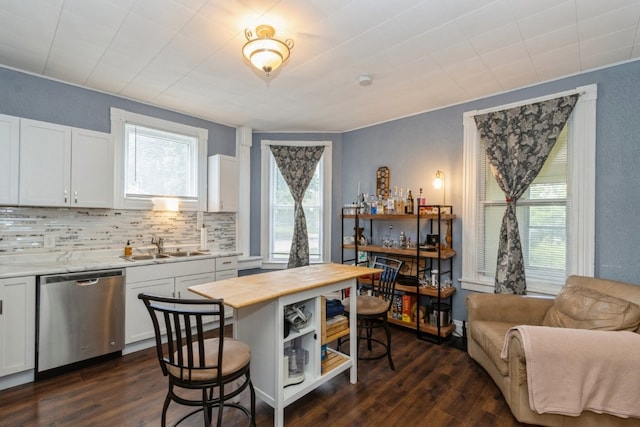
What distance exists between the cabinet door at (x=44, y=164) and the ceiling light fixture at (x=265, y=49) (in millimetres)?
2062

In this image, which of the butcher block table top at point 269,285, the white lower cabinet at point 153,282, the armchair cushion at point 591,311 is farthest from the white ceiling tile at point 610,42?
the white lower cabinet at point 153,282

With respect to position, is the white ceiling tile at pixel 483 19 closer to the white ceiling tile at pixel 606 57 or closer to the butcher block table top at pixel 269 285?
the white ceiling tile at pixel 606 57

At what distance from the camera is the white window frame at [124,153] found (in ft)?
11.2

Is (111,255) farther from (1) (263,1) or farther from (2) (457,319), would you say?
(2) (457,319)

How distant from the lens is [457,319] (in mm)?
3611

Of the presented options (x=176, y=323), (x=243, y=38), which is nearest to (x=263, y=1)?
(x=243, y=38)

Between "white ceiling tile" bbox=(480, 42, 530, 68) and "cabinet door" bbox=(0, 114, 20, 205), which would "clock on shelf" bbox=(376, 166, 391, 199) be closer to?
"white ceiling tile" bbox=(480, 42, 530, 68)

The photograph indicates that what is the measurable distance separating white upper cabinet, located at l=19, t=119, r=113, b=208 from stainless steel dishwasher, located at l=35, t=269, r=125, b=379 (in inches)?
29.4

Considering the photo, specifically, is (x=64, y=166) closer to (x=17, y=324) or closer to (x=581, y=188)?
(x=17, y=324)

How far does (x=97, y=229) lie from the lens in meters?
3.31

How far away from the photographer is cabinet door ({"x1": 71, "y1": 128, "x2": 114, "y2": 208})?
2.96 m

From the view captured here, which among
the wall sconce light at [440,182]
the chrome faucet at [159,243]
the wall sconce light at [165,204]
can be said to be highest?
the wall sconce light at [440,182]

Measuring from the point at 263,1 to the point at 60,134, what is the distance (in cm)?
232

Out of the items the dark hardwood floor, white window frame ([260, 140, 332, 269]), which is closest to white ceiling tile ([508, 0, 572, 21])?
the dark hardwood floor
